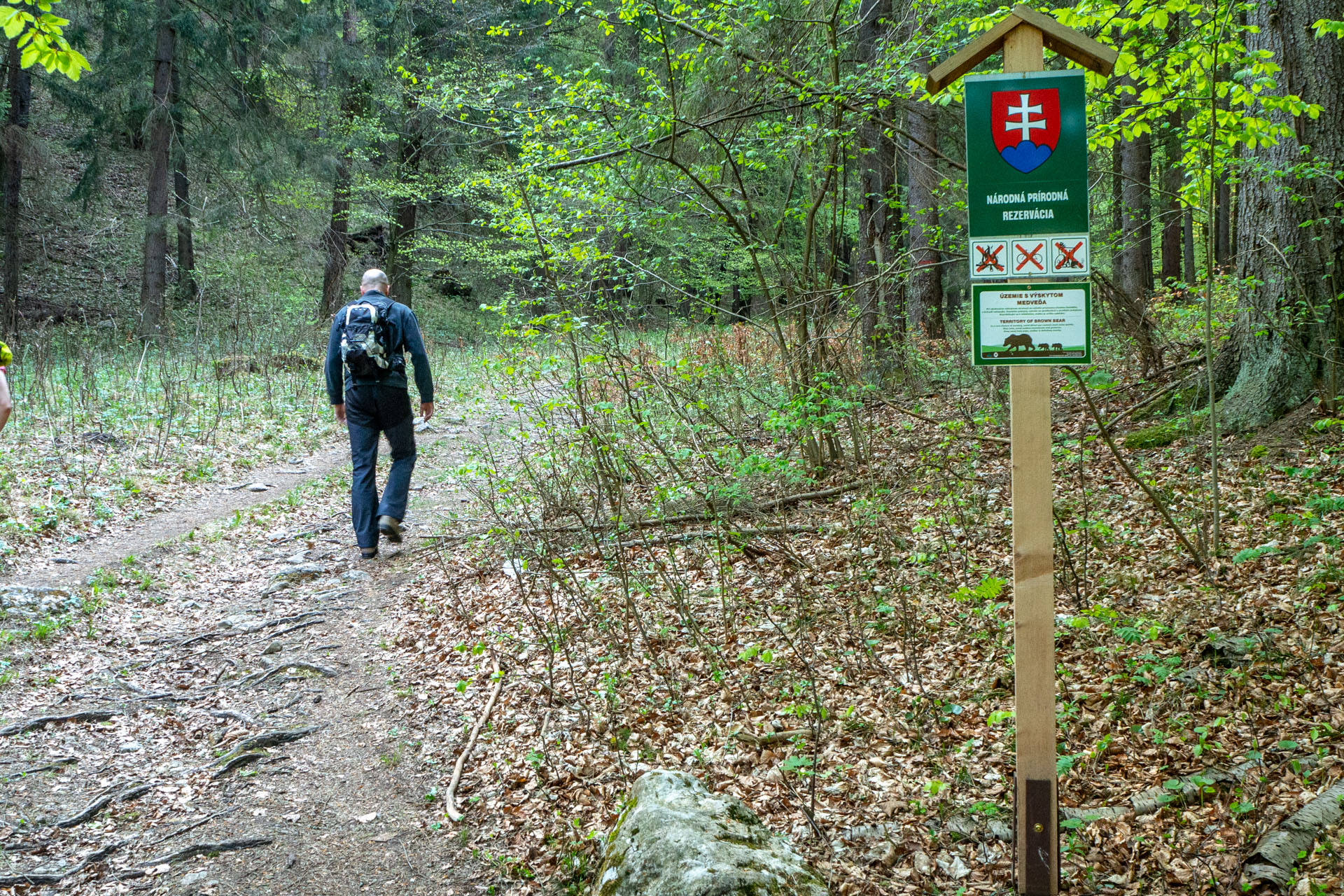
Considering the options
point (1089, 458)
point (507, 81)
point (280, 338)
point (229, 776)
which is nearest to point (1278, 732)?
point (1089, 458)

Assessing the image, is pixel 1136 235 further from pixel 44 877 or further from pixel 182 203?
pixel 182 203

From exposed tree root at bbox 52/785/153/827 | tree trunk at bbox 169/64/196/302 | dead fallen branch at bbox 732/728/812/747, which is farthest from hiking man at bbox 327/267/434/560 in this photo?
tree trunk at bbox 169/64/196/302

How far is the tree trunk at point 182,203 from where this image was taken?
1841cm

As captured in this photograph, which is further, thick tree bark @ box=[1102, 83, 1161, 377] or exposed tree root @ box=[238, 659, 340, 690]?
thick tree bark @ box=[1102, 83, 1161, 377]

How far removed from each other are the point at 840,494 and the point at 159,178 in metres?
17.5

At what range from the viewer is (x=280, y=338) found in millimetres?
16062

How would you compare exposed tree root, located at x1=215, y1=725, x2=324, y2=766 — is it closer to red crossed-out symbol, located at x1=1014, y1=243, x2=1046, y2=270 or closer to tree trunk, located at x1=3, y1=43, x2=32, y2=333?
red crossed-out symbol, located at x1=1014, y1=243, x2=1046, y2=270

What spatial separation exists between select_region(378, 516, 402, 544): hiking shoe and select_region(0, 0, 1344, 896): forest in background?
321mm

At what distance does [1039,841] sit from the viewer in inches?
115

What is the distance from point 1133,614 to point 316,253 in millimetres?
19849

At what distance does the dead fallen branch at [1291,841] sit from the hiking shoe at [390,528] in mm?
6546

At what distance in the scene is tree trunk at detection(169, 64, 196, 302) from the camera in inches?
725

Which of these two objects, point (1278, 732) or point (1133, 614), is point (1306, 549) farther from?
point (1278, 732)

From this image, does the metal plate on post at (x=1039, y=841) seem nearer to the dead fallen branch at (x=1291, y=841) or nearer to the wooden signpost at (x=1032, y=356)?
the wooden signpost at (x=1032, y=356)
